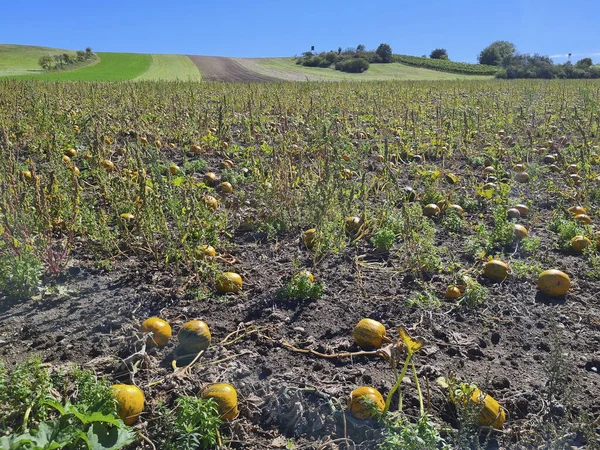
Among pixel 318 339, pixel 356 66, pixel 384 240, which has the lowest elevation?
pixel 318 339

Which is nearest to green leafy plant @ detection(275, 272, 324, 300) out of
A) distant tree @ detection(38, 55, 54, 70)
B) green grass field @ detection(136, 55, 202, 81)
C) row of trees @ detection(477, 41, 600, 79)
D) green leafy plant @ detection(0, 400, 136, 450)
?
green leafy plant @ detection(0, 400, 136, 450)

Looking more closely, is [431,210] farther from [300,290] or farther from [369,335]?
[369,335]

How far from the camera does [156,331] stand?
3.21m

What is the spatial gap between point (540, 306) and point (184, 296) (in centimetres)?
291

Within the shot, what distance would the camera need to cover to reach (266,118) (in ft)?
37.6

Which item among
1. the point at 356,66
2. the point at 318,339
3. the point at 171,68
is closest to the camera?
the point at 318,339

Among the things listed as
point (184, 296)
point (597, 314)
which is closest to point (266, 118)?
point (184, 296)

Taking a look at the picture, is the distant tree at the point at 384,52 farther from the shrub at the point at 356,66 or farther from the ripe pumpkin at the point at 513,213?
the ripe pumpkin at the point at 513,213

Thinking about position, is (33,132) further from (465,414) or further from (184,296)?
(465,414)

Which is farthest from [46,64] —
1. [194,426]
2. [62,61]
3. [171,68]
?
Answer: [194,426]

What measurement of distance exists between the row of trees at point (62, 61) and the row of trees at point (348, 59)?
2639 cm

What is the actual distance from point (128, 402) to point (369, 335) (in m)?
1.56

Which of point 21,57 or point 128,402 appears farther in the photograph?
point 21,57

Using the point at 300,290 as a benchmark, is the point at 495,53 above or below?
above
